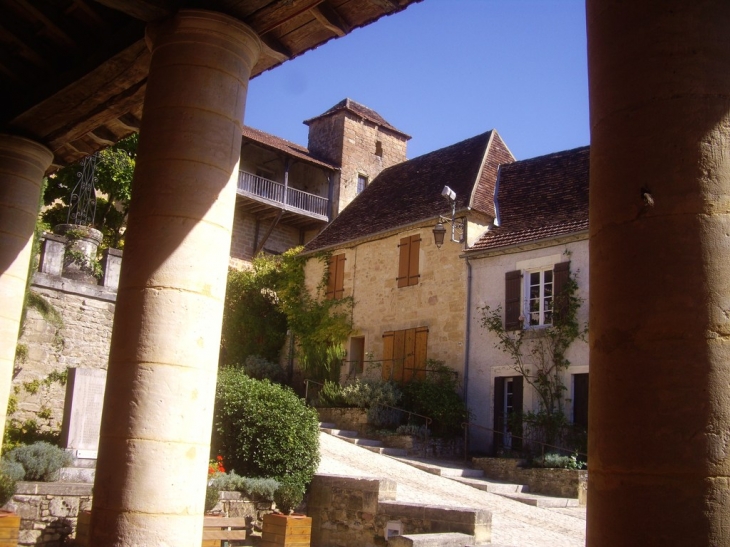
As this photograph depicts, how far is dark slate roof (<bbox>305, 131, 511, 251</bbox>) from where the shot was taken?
19.1 m

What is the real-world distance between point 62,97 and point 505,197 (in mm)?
14422

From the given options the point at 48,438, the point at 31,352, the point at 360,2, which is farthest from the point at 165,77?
the point at 31,352

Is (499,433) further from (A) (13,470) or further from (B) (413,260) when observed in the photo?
(A) (13,470)

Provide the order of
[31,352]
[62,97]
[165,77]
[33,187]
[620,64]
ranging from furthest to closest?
[31,352] < [33,187] < [62,97] < [165,77] < [620,64]

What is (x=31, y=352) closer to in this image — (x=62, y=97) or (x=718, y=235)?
(x=62, y=97)

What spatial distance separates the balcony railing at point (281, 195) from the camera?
24000mm

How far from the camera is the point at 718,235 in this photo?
2141 mm

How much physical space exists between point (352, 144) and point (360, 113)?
54.1 inches

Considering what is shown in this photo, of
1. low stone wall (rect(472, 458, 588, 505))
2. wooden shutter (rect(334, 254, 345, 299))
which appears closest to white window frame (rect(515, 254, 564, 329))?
low stone wall (rect(472, 458, 588, 505))

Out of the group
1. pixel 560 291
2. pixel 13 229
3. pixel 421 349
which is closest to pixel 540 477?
pixel 560 291

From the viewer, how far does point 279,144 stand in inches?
1016

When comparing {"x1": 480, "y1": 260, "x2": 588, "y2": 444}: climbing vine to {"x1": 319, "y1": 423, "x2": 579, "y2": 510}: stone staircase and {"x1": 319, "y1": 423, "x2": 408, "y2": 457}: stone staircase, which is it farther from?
{"x1": 319, "y1": 423, "x2": 408, "y2": 457}: stone staircase

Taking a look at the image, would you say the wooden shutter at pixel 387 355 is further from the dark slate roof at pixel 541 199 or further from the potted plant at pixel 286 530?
the potted plant at pixel 286 530

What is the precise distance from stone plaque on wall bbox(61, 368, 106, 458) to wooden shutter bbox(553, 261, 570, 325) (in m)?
8.63
